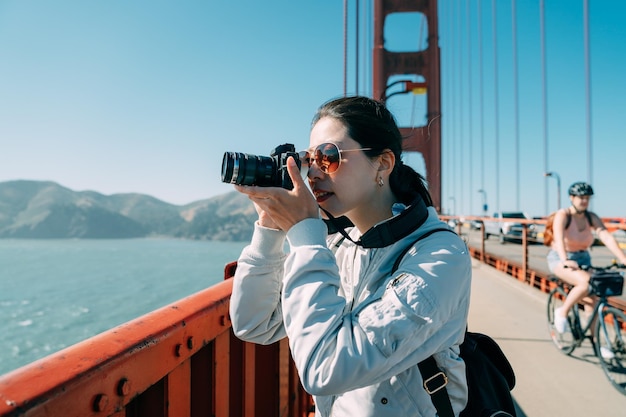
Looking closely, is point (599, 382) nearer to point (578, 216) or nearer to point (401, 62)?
point (578, 216)

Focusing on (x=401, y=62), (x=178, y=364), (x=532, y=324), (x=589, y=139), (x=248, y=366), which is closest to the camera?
(x=178, y=364)

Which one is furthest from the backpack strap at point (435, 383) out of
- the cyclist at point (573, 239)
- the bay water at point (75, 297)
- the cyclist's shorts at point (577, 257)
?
the bay water at point (75, 297)

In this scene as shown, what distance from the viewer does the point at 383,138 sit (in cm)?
108

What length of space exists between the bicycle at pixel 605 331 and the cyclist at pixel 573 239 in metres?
0.11

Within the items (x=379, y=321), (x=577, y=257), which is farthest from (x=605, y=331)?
(x=379, y=321)

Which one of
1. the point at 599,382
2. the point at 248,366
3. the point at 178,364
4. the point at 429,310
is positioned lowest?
the point at 599,382

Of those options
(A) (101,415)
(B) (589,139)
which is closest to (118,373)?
(A) (101,415)

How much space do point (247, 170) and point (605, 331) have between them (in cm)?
286

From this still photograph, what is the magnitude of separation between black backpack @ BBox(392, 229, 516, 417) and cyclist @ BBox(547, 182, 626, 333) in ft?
8.17

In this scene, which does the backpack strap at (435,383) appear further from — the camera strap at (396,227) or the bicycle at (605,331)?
the bicycle at (605,331)

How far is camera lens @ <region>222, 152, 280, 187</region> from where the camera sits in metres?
0.97

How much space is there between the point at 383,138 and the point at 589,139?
16227 mm

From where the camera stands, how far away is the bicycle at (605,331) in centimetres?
260

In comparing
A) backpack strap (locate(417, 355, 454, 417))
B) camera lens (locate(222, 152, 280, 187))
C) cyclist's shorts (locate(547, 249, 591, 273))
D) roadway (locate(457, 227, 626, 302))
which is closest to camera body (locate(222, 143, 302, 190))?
camera lens (locate(222, 152, 280, 187))
